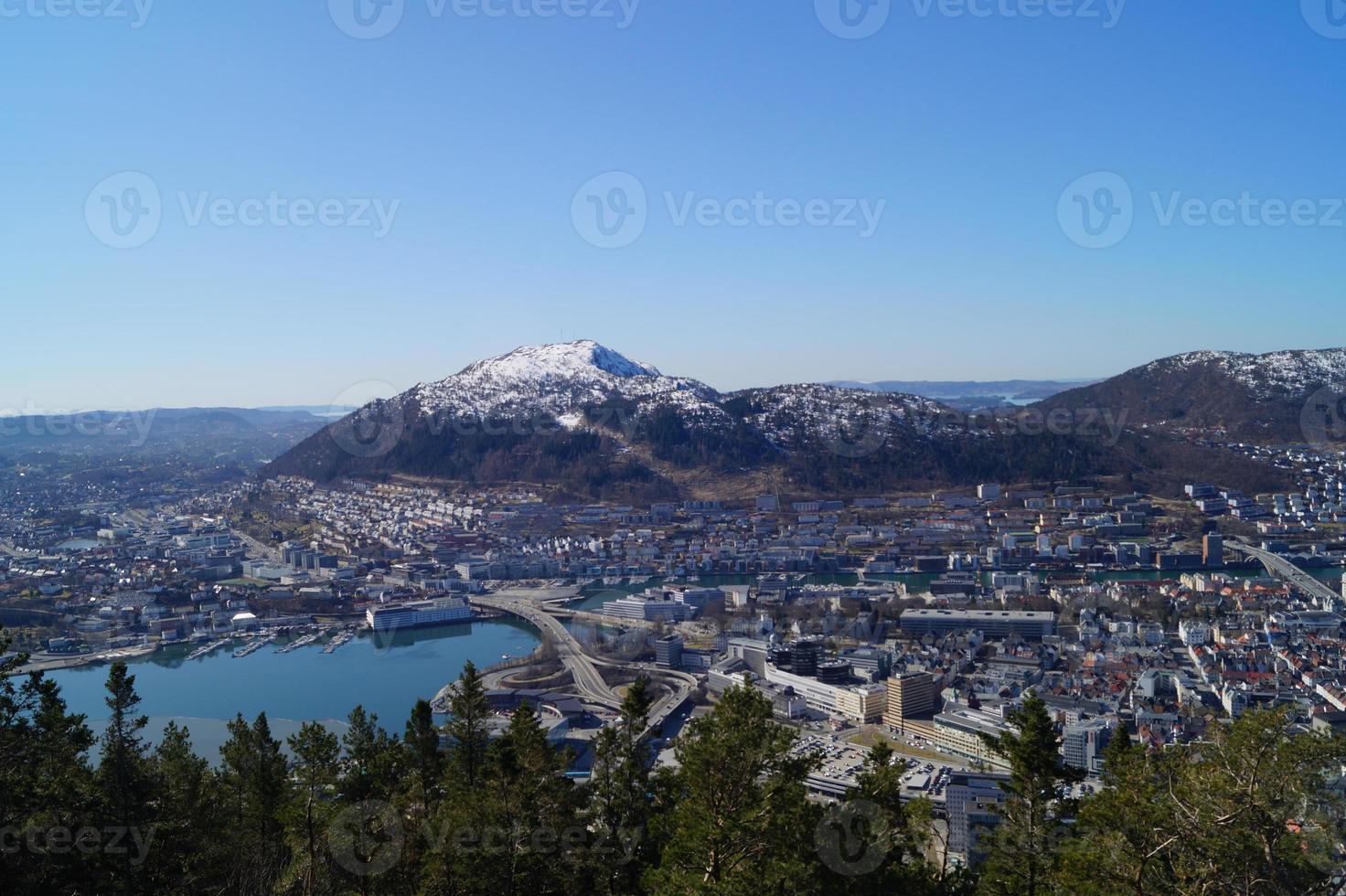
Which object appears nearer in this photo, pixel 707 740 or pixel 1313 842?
pixel 1313 842

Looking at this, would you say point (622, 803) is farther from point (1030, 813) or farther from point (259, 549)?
point (259, 549)

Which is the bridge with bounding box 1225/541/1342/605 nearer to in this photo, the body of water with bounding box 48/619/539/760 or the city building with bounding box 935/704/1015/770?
the city building with bounding box 935/704/1015/770


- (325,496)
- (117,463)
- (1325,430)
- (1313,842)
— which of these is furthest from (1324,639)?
(117,463)

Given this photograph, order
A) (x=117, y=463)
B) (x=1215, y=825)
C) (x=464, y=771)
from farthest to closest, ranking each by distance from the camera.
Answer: (x=117, y=463)
(x=464, y=771)
(x=1215, y=825)

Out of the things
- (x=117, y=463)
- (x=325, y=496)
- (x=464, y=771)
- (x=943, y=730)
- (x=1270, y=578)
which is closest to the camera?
(x=464, y=771)

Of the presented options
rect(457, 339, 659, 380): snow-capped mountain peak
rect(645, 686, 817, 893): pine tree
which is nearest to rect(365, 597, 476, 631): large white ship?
rect(645, 686, 817, 893): pine tree

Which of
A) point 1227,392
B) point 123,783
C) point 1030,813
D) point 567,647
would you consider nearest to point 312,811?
point 123,783

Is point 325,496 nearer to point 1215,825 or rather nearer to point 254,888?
point 254,888
